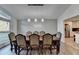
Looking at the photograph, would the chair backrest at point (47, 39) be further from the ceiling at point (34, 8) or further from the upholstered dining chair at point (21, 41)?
the ceiling at point (34, 8)

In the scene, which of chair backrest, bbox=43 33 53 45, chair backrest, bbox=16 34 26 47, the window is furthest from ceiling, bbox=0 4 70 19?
chair backrest, bbox=43 33 53 45

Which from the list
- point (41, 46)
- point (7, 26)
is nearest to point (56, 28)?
point (7, 26)

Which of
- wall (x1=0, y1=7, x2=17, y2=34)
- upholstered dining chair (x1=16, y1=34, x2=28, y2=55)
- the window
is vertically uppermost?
wall (x1=0, y1=7, x2=17, y2=34)

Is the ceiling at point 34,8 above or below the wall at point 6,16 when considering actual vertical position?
above

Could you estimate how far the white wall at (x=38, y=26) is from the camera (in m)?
11.8

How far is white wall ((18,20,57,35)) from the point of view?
11.8 meters

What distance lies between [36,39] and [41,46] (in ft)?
1.73

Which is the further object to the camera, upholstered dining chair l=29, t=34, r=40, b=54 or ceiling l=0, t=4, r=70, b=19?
ceiling l=0, t=4, r=70, b=19

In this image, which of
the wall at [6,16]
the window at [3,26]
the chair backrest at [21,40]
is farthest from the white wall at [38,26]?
the chair backrest at [21,40]

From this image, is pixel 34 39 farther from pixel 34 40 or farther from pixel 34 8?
pixel 34 8

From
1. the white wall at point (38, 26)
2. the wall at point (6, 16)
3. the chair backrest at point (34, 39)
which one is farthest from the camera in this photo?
the white wall at point (38, 26)

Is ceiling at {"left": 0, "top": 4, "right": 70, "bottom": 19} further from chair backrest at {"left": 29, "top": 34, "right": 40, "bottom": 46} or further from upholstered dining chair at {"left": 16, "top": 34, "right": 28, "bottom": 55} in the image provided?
chair backrest at {"left": 29, "top": 34, "right": 40, "bottom": 46}
